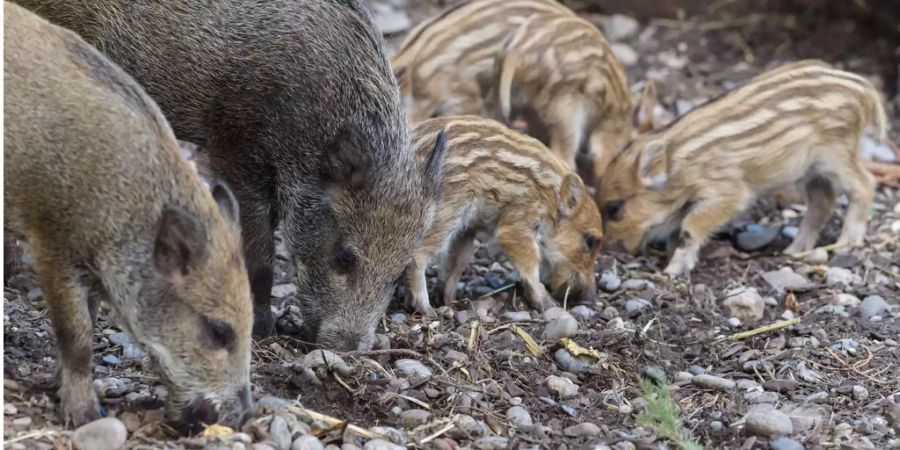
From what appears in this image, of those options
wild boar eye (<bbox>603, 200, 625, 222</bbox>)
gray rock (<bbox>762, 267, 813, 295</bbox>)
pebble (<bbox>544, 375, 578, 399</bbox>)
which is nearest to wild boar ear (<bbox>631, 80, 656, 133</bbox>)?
wild boar eye (<bbox>603, 200, 625, 222</bbox>)

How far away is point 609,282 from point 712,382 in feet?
4.61

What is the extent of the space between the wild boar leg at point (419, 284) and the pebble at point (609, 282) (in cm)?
107

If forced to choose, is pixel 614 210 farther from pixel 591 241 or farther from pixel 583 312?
pixel 583 312

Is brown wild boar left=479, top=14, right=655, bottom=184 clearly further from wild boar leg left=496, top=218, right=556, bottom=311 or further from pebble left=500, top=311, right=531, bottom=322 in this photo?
pebble left=500, top=311, right=531, bottom=322

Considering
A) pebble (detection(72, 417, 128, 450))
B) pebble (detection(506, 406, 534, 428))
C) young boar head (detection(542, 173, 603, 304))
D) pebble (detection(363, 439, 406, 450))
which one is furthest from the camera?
young boar head (detection(542, 173, 603, 304))

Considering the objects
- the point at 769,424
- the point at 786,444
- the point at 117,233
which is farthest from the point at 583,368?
the point at 117,233

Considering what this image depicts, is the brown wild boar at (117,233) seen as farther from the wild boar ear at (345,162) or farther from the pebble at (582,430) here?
the pebble at (582,430)

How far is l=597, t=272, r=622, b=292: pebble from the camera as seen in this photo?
653 cm

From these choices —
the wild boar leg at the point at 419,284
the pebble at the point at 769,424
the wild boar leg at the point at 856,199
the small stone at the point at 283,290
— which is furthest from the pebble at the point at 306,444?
the wild boar leg at the point at 856,199

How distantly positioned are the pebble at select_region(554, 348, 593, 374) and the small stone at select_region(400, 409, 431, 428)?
875 mm

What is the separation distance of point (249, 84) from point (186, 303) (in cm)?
134

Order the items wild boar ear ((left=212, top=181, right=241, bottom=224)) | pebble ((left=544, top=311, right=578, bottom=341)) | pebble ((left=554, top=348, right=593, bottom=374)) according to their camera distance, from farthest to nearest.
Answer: pebble ((left=544, top=311, right=578, bottom=341)) < pebble ((left=554, top=348, right=593, bottom=374)) < wild boar ear ((left=212, top=181, right=241, bottom=224))

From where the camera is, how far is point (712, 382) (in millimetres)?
5234

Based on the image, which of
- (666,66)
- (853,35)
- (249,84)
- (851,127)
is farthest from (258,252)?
(853,35)
